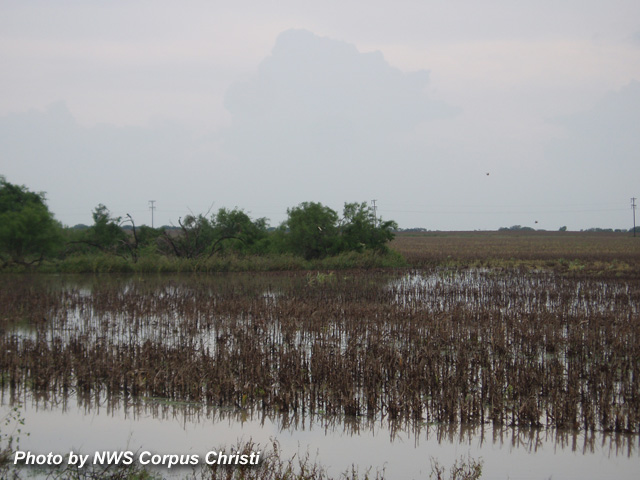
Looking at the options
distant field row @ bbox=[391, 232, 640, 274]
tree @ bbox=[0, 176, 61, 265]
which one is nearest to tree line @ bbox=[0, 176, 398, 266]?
tree @ bbox=[0, 176, 61, 265]

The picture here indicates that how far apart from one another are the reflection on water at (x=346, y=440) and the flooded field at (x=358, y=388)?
21mm

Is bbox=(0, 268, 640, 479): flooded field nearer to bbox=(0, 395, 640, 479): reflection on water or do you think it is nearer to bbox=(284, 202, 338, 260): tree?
bbox=(0, 395, 640, 479): reflection on water

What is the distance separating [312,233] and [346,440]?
2493cm

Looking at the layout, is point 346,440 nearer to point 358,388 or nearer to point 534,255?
point 358,388

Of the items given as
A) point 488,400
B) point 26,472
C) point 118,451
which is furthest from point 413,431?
point 26,472

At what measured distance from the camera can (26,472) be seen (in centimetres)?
498

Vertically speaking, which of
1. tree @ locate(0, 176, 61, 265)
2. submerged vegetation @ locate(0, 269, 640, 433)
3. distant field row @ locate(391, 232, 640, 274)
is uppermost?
tree @ locate(0, 176, 61, 265)

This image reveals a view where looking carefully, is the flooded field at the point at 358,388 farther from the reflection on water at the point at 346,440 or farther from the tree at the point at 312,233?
the tree at the point at 312,233

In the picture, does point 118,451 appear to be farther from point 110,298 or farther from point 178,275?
point 178,275

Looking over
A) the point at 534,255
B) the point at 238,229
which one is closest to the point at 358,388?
the point at 238,229

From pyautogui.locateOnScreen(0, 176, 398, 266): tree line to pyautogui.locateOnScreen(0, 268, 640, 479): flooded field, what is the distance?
52.7 ft

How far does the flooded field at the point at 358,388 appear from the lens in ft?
18.8

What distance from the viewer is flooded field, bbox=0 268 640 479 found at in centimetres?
574

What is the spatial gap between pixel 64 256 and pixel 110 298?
15.3 m
